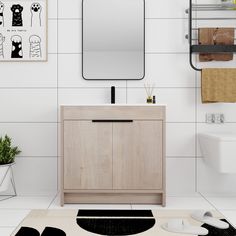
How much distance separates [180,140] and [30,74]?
1.45 metres

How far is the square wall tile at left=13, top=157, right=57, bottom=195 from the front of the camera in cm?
292

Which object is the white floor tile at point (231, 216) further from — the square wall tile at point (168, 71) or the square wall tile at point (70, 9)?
the square wall tile at point (70, 9)

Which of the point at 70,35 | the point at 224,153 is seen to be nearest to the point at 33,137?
the point at 70,35

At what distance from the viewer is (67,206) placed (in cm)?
252

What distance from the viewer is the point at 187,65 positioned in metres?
2.92

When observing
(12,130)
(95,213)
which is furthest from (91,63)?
(95,213)

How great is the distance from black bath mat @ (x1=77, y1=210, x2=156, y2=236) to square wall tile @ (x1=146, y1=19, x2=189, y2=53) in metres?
1.42

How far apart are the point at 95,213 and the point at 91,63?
4.21 feet

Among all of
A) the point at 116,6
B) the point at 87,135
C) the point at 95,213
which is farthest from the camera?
the point at 116,6

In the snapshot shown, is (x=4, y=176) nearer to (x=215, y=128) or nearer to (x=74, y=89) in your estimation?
(x=74, y=89)

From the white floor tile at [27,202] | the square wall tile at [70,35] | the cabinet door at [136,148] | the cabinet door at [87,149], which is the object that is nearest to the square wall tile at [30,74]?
the square wall tile at [70,35]

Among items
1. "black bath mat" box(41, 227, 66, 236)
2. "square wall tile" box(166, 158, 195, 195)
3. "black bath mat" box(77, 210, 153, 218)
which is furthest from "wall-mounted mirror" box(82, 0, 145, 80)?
"black bath mat" box(41, 227, 66, 236)

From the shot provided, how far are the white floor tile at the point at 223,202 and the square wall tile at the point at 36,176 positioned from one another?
53.7 inches

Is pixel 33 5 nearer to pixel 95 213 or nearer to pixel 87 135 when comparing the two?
pixel 87 135
